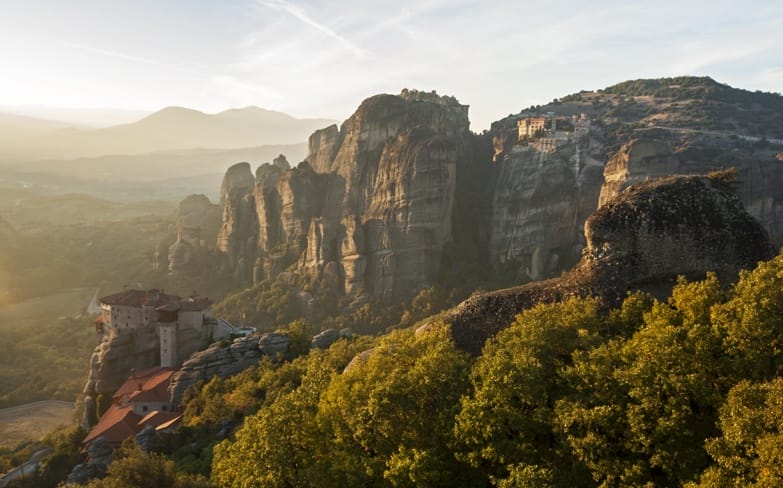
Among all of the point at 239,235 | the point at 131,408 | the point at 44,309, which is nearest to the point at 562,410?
the point at 131,408

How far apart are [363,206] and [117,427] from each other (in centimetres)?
5329

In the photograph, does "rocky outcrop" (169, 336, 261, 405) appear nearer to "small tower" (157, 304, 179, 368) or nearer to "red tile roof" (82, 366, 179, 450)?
"red tile roof" (82, 366, 179, 450)

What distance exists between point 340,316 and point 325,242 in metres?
13.4

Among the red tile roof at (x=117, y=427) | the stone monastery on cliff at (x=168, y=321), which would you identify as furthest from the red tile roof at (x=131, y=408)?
the stone monastery on cliff at (x=168, y=321)

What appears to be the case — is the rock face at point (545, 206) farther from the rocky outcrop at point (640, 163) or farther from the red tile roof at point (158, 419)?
the red tile roof at point (158, 419)

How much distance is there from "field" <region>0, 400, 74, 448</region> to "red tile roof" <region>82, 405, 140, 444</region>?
52.1 ft

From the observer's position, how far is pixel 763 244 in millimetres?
23469

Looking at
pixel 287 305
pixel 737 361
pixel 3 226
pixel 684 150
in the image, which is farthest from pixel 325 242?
pixel 3 226

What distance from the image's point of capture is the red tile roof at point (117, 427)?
4316cm

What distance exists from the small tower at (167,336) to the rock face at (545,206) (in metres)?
47.0

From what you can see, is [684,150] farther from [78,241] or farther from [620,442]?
[78,241]

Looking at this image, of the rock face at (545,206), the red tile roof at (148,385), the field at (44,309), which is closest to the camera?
the red tile roof at (148,385)

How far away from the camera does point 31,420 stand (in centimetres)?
6203

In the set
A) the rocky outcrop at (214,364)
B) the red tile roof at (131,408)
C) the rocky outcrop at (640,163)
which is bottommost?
the red tile roof at (131,408)
